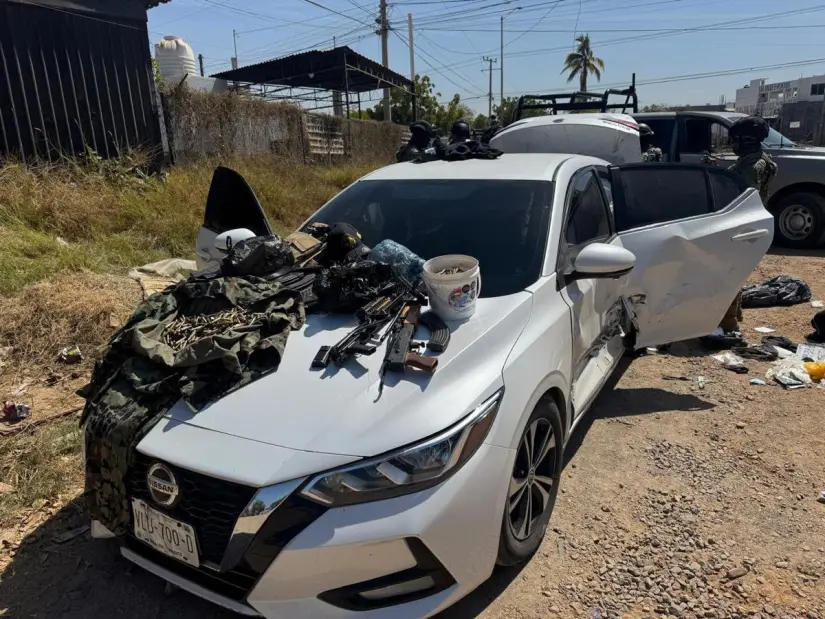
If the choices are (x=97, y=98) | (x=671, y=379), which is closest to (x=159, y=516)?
(x=671, y=379)

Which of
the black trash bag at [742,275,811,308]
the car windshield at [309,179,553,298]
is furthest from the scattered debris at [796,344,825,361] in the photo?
the car windshield at [309,179,553,298]

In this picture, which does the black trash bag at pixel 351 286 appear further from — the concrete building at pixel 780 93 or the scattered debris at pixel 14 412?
the concrete building at pixel 780 93

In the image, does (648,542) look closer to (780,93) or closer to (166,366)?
(166,366)

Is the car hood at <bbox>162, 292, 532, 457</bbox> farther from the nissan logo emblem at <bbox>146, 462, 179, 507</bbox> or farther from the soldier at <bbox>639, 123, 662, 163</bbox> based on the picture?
the soldier at <bbox>639, 123, 662, 163</bbox>

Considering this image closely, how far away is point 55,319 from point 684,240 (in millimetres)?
4603

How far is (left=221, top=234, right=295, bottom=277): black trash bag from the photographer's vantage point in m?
3.01

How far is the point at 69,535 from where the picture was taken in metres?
2.68

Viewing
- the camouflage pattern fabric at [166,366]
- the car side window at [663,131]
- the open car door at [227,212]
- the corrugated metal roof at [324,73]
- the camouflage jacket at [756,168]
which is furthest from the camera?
the corrugated metal roof at [324,73]

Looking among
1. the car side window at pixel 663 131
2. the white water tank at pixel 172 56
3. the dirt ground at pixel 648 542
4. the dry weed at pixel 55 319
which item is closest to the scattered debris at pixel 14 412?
the dry weed at pixel 55 319

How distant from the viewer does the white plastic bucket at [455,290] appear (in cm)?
239

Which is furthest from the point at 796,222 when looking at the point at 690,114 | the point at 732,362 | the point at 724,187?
the point at 724,187

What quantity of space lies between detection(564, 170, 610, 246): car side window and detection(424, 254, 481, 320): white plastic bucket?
820 mm

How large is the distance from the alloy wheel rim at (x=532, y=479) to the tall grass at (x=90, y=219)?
186 inches

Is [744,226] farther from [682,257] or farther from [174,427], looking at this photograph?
[174,427]
